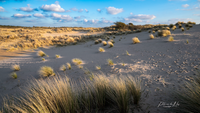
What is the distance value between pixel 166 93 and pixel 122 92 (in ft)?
4.60

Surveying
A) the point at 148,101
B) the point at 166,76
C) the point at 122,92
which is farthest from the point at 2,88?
the point at 166,76

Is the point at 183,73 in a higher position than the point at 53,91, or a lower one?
lower

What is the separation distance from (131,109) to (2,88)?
5.47 metres

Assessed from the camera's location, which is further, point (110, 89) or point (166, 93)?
point (166, 93)

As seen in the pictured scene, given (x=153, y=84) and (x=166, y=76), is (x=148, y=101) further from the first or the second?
(x=166, y=76)

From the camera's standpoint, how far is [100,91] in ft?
7.35

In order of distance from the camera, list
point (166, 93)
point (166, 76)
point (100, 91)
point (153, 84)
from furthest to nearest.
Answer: point (166, 76), point (153, 84), point (166, 93), point (100, 91)

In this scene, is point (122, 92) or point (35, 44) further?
point (35, 44)

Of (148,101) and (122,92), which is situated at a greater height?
(122,92)

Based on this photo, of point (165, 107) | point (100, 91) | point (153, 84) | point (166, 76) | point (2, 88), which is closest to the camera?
point (165, 107)

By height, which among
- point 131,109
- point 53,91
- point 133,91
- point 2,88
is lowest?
point 2,88

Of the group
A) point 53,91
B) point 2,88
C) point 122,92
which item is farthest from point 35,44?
point 122,92

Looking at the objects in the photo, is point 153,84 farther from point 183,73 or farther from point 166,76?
point 183,73

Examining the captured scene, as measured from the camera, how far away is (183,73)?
3.51 m
